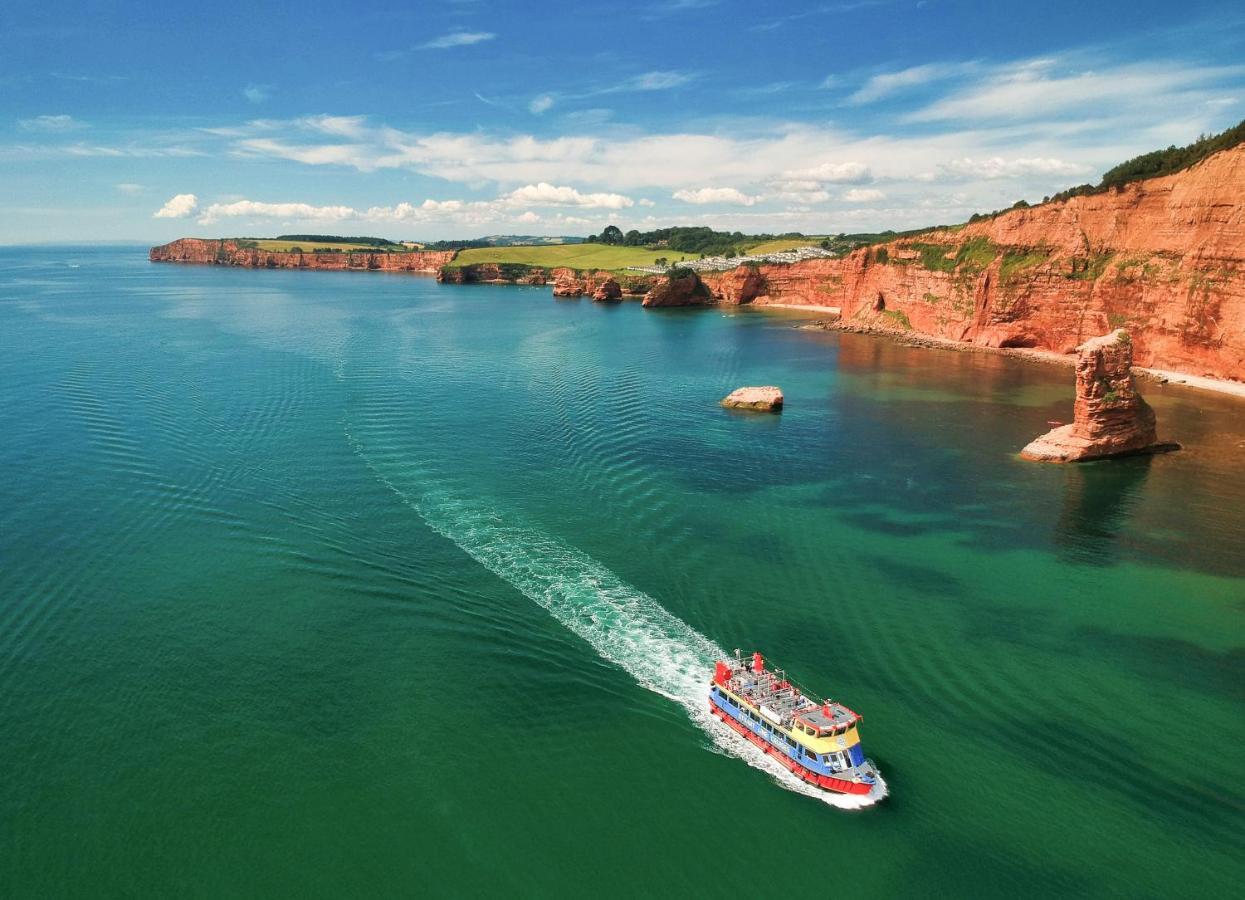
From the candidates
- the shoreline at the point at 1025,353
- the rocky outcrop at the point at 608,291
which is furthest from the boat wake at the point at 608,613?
the rocky outcrop at the point at 608,291

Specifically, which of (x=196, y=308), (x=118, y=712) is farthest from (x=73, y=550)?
(x=196, y=308)

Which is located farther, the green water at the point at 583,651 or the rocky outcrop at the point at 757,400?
the rocky outcrop at the point at 757,400

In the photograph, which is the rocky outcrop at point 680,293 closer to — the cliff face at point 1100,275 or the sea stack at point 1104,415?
the cliff face at point 1100,275

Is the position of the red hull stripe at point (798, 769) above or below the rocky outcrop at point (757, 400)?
below

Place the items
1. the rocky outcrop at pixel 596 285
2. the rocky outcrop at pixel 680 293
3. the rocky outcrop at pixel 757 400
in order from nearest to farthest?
the rocky outcrop at pixel 757 400, the rocky outcrop at pixel 680 293, the rocky outcrop at pixel 596 285

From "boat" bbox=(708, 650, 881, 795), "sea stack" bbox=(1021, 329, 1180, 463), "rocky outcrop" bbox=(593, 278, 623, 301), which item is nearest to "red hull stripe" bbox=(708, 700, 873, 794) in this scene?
"boat" bbox=(708, 650, 881, 795)

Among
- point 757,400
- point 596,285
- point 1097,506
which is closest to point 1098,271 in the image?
point 757,400
